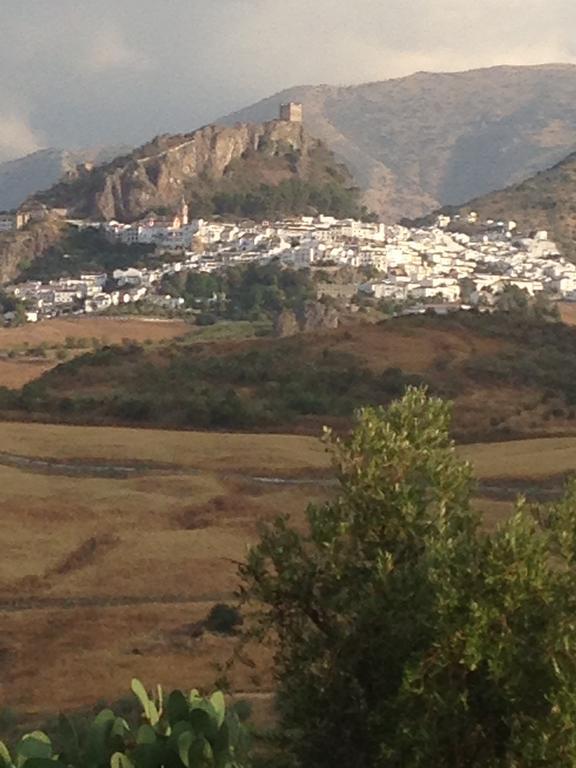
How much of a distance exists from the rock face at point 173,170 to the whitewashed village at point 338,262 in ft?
12.8

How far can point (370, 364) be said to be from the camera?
47.0 m

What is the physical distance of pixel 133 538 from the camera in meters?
24.4

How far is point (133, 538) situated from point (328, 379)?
20.6m

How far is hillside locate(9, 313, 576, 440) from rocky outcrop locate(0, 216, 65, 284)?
49273mm

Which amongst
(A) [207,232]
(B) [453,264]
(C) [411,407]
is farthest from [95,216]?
(C) [411,407]

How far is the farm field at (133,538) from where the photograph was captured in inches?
672

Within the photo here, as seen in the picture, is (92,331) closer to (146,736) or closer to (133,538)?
(133,538)

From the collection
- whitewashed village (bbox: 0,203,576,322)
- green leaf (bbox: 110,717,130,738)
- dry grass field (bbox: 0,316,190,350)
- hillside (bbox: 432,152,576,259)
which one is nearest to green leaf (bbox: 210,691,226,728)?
green leaf (bbox: 110,717,130,738)

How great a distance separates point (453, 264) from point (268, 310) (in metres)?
27.7

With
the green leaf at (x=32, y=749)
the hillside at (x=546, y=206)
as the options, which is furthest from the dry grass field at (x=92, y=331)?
the green leaf at (x=32, y=749)

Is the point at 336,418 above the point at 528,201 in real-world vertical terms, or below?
below

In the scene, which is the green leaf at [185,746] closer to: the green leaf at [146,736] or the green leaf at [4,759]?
the green leaf at [146,736]

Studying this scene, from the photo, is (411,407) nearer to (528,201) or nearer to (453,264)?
(453,264)

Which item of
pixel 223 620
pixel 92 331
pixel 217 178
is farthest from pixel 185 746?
pixel 217 178
